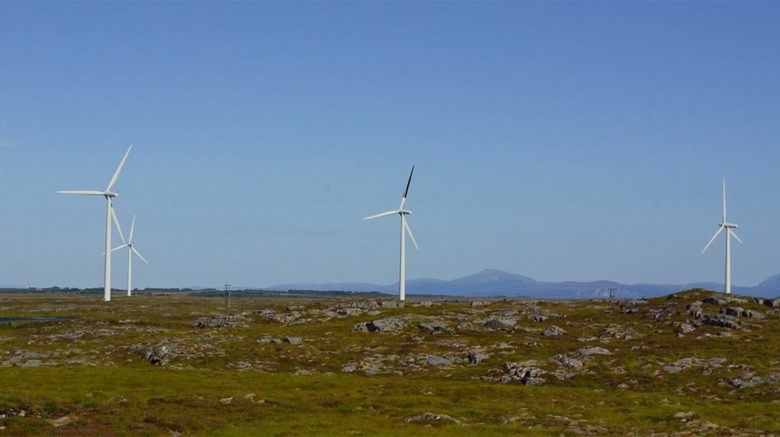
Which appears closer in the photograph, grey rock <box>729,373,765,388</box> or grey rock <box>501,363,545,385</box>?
grey rock <box>729,373,765,388</box>

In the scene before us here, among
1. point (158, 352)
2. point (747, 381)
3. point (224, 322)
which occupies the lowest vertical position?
point (747, 381)

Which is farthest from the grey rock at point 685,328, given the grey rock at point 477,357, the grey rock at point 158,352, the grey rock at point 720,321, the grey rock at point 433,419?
the grey rock at point 158,352

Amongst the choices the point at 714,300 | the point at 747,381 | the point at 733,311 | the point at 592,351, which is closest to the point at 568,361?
the point at 592,351

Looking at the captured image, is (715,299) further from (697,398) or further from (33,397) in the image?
(33,397)

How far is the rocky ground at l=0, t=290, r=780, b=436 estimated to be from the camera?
185 ft

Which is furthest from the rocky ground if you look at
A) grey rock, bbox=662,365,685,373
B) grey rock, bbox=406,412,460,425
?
grey rock, bbox=406,412,460,425

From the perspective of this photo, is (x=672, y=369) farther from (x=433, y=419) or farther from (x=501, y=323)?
(x=501, y=323)

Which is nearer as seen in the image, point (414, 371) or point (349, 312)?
point (414, 371)

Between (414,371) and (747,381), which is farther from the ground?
(747,381)

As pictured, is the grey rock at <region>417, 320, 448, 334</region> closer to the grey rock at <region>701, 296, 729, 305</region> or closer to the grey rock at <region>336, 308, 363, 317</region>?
the grey rock at <region>336, 308, 363, 317</region>

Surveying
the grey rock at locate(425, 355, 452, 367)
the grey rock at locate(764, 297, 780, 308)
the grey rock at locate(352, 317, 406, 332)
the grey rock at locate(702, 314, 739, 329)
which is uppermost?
the grey rock at locate(764, 297, 780, 308)

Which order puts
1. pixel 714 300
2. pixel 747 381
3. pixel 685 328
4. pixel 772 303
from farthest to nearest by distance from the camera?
1. pixel 714 300
2. pixel 772 303
3. pixel 685 328
4. pixel 747 381

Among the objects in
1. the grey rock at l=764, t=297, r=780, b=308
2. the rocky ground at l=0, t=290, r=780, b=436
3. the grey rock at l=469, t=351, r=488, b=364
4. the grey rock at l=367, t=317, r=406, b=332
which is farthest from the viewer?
the grey rock at l=764, t=297, r=780, b=308

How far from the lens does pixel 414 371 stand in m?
88.2
